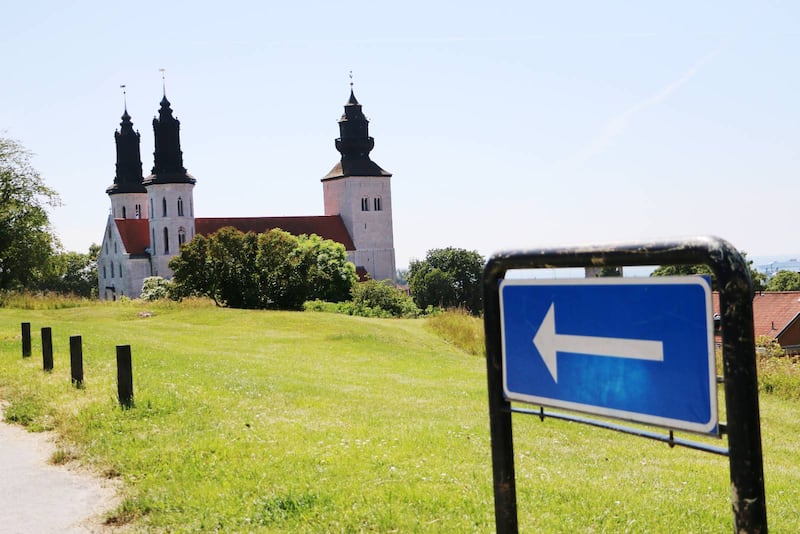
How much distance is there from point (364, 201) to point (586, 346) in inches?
3592

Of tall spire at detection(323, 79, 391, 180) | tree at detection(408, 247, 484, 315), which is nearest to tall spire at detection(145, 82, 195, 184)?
tall spire at detection(323, 79, 391, 180)

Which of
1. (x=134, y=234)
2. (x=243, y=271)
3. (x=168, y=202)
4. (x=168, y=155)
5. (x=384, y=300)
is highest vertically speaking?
(x=168, y=155)

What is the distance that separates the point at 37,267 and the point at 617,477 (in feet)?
154

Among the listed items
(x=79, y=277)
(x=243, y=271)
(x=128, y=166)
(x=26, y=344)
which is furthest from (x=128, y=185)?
(x=26, y=344)

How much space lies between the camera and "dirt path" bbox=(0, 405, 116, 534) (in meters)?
5.25

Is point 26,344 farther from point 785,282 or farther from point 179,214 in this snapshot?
point 785,282

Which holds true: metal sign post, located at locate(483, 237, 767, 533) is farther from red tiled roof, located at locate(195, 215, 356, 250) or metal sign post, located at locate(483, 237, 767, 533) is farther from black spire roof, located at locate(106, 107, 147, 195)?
black spire roof, located at locate(106, 107, 147, 195)

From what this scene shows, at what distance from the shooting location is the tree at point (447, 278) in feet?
329

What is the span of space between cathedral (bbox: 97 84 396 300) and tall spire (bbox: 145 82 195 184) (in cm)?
9

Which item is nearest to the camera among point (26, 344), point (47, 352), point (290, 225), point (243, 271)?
point (47, 352)

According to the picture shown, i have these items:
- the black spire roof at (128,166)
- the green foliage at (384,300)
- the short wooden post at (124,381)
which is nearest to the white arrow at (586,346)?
the short wooden post at (124,381)

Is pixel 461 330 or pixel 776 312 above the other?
pixel 461 330

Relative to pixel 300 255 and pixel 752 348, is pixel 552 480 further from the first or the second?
pixel 300 255

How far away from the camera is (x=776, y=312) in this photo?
50.5m
